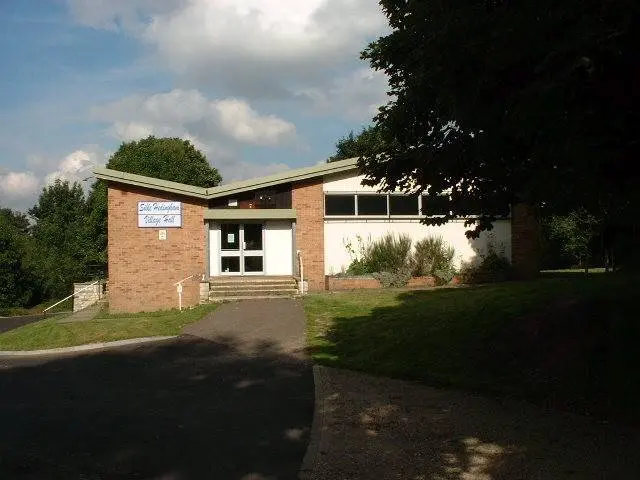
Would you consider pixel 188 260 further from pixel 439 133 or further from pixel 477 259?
pixel 439 133

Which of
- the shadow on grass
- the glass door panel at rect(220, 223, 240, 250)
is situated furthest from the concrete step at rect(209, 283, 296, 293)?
the shadow on grass

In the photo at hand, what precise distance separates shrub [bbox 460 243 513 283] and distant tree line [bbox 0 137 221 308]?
73.2 feet

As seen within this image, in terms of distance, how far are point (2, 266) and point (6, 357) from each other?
103 feet

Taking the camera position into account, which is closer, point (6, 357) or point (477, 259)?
point (6, 357)

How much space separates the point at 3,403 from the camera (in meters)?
7.65

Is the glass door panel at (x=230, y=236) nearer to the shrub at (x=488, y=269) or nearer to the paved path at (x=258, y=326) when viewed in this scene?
the paved path at (x=258, y=326)

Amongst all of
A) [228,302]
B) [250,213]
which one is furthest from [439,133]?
[250,213]

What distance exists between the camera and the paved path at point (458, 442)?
4.82 meters

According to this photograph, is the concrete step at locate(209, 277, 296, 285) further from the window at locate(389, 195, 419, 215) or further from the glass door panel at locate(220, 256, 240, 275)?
the window at locate(389, 195, 419, 215)

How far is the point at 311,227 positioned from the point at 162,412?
550 inches

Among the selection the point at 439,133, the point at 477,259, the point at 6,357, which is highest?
the point at 439,133

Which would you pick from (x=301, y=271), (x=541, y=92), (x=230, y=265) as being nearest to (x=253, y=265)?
(x=230, y=265)

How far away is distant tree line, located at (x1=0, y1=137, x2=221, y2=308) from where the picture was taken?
136ft

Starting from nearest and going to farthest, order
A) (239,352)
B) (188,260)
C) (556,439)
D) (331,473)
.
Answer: (331,473) < (556,439) < (239,352) < (188,260)
